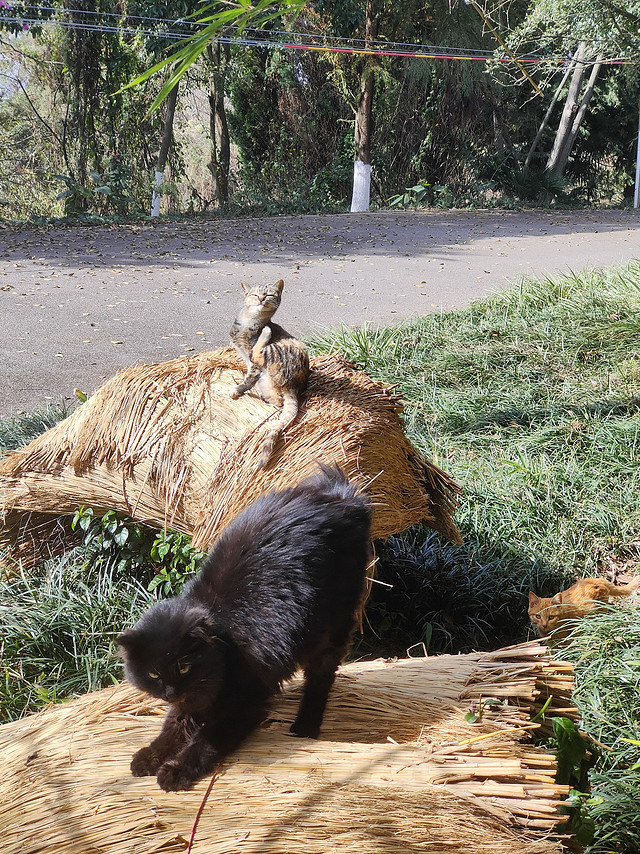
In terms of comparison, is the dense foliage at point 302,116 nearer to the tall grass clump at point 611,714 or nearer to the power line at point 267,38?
the power line at point 267,38

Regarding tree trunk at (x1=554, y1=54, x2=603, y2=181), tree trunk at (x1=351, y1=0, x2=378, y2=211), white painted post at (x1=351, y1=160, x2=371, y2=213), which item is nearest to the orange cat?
tree trunk at (x1=351, y1=0, x2=378, y2=211)

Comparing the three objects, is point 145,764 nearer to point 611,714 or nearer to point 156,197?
point 611,714

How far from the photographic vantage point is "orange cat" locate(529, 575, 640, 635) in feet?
10.8

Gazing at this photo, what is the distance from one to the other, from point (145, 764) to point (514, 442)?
3669mm

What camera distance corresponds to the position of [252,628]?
1.87 meters

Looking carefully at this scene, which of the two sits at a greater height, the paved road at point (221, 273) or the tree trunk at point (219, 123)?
the tree trunk at point (219, 123)

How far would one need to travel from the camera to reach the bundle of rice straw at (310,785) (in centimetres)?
159

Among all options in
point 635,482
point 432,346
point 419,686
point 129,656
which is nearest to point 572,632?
point 419,686

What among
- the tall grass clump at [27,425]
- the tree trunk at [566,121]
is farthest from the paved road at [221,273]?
the tree trunk at [566,121]

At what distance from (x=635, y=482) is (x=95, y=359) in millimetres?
4743

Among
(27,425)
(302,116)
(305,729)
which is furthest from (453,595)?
(302,116)

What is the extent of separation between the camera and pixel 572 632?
318 cm

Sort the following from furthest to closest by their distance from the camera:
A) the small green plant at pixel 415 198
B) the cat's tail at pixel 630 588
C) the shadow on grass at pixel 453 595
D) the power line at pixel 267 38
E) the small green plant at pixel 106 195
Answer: the small green plant at pixel 415 198, the small green plant at pixel 106 195, the power line at pixel 267 38, the shadow on grass at pixel 453 595, the cat's tail at pixel 630 588

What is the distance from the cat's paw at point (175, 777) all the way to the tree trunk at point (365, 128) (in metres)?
16.9
